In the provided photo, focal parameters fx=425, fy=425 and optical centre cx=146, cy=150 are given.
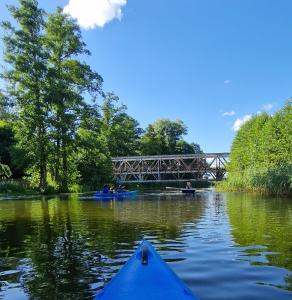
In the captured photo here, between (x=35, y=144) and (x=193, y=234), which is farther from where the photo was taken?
(x=35, y=144)

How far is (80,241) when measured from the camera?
41.7 feet

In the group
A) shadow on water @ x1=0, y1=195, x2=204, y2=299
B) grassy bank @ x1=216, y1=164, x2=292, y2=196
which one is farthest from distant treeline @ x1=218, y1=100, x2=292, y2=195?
shadow on water @ x1=0, y1=195, x2=204, y2=299

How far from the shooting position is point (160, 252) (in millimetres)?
10727

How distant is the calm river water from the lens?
7.58 meters

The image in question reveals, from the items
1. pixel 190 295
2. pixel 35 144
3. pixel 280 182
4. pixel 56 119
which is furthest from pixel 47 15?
pixel 190 295

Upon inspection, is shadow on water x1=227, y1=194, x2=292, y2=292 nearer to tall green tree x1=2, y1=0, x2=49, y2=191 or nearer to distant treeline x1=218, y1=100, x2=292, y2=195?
distant treeline x1=218, y1=100, x2=292, y2=195

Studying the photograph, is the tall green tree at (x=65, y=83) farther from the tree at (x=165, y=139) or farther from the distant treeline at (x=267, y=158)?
the tree at (x=165, y=139)

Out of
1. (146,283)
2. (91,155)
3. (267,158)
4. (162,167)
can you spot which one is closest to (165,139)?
Result: (162,167)

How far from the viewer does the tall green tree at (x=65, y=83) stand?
160ft

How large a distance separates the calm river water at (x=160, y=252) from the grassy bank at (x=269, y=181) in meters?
17.2

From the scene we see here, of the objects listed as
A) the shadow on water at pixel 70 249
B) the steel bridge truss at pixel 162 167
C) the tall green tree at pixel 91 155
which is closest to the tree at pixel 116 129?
the steel bridge truss at pixel 162 167

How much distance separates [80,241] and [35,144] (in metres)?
35.1

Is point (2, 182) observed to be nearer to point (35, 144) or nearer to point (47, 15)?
point (35, 144)

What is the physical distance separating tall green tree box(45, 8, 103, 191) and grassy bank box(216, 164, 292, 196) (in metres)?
20.5
